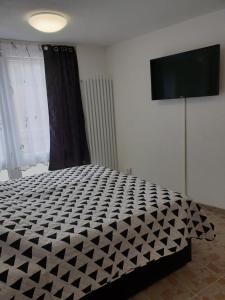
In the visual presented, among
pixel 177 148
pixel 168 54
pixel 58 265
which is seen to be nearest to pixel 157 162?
pixel 177 148

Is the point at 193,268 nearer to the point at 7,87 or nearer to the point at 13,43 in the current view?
the point at 7,87

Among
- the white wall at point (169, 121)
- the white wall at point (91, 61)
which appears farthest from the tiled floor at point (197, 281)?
the white wall at point (91, 61)

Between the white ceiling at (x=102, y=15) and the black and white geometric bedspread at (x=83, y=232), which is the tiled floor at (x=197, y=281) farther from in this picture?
the white ceiling at (x=102, y=15)

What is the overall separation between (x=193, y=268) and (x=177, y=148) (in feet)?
5.57

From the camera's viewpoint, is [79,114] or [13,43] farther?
[79,114]

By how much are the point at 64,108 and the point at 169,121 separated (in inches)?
62.6

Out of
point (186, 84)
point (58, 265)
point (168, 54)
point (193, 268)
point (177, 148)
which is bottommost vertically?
point (193, 268)

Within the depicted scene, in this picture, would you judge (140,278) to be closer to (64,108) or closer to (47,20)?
(47,20)

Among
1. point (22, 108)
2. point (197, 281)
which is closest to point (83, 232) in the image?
point (197, 281)

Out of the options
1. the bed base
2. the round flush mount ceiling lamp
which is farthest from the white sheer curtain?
the bed base

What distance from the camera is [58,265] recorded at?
1.42m

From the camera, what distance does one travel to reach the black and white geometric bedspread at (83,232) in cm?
138

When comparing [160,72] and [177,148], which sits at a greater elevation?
[160,72]

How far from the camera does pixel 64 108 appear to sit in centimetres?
388
